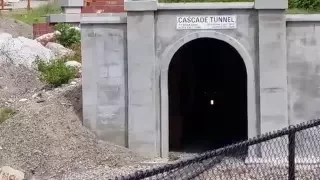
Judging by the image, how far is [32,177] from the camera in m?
13.3

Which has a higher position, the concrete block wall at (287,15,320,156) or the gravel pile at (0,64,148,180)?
the concrete block wall at (287,15,320,156)

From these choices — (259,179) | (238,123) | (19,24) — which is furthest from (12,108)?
(19,24)

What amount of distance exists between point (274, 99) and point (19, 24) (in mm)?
19916

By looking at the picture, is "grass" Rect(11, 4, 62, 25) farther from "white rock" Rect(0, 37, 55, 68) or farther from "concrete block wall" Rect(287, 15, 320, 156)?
"concrete block wall" Rect(287, 15, 320, 156)

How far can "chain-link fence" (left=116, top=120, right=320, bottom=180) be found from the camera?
5578 mm

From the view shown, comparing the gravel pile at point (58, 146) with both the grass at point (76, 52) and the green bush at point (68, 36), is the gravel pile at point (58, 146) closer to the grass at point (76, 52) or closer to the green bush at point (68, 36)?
the grass at point (76, 52)

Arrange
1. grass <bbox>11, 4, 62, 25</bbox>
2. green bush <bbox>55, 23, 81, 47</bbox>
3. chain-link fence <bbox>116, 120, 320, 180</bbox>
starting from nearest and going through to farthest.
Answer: chain-link fence <bbox>116, 120, 320, 180</bbox>
green bush <bbox>55, 23, 81, 47</bbox>
grass <bbox>11, 4, 62, 25</bbox>

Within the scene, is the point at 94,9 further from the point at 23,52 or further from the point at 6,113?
the point at 6,113

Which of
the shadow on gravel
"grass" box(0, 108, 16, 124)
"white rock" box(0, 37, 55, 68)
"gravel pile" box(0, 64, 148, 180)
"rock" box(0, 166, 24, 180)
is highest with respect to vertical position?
"white rock" box(0, 37, 55, 68)

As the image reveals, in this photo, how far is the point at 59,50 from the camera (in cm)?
2448

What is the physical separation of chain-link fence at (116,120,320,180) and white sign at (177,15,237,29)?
2.75 meters

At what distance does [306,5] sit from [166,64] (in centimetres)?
712

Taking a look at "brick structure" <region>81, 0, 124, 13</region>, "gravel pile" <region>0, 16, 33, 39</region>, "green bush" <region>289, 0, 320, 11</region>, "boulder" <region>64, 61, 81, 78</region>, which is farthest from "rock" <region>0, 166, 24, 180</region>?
"gravel pile" <region>0, 16, 33, 39</region>

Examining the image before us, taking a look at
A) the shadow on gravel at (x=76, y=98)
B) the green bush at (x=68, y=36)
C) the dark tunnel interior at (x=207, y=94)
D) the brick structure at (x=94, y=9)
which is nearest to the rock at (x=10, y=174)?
the shadow on gravel at (x=76, y=98)
